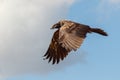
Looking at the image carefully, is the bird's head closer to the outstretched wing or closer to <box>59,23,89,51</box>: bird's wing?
the outstretched wing

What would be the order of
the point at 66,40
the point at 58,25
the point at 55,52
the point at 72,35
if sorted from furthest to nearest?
the point at 55,52 < the point at 58,25 < the point at 72,35 < the point at 66,40

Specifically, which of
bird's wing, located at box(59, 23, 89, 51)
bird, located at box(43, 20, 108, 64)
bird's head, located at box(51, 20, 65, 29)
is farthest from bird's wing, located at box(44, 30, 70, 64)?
bird's wing, located at box(59, 23, 89, 51)

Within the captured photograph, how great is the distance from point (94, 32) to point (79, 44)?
3419 millimetres

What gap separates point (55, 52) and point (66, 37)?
16.8ft

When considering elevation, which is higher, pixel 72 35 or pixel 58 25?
pixel 58 25

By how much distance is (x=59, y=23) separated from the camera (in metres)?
19.0

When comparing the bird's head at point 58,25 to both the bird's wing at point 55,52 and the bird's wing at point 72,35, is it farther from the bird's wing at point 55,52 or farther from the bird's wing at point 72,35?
the bird's wing at point 72,35

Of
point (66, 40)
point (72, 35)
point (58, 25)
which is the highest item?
point (58, 25)

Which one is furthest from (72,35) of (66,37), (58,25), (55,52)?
(55,52)

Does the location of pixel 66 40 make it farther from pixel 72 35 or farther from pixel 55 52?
pixel 55 52

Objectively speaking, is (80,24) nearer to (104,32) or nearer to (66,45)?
(104,32)

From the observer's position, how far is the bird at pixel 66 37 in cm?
1492

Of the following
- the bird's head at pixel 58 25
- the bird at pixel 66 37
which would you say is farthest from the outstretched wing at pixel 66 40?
the bird's head at pixel 58 25

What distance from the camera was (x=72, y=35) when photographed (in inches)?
626
